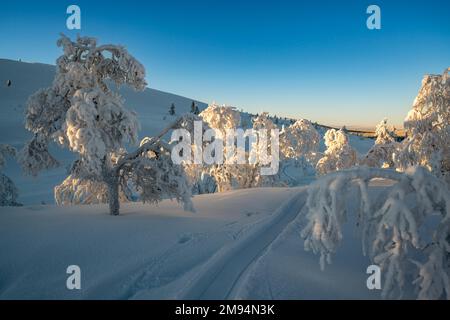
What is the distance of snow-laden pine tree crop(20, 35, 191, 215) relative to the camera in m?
8.26

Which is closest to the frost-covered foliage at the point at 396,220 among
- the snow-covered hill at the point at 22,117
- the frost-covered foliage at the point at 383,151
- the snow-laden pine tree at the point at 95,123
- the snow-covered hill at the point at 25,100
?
the snow-laden pine tree at the point at 95,123

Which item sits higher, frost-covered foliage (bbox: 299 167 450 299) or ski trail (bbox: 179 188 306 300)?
frost-covered foliage (bbox: 299 167 450 299)

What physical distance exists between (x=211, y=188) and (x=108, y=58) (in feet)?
54.4

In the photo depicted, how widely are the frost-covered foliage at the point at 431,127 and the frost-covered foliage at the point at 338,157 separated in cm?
923

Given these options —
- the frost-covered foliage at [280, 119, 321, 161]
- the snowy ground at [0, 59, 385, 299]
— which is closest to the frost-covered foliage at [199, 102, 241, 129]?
the frost-covered foliage at [280, 119, 321, 161]

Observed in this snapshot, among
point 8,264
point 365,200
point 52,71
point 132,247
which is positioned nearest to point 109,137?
point 132,247

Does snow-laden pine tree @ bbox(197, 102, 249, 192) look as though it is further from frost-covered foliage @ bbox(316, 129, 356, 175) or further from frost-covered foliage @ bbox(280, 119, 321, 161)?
frost-covered foliage @ bbox(316, 129, 356, 175)

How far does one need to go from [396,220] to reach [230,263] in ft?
13.0

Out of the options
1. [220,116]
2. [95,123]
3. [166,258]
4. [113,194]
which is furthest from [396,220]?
[220,116]

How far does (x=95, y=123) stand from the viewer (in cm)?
850

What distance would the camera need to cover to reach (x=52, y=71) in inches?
3836

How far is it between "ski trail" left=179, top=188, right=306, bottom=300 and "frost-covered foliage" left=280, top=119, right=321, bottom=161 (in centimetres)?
1224
